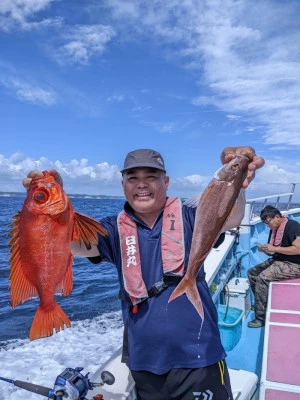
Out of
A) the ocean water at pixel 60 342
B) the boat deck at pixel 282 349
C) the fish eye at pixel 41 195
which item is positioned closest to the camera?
the fish eye at pixel 41 195

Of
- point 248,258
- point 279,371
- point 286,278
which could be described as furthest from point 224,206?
point 248,258

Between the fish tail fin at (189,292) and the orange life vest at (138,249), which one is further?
the orange life vest at (138,249)

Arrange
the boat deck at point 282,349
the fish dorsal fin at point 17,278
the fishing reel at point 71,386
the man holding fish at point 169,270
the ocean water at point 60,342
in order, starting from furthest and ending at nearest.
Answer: the ocean water at point 60,342 → the boat deck at point 282,349 → the fishing reel at point 71,386 → the man holding fish at point 169,270 → the fish dorsal fin at point 17,278

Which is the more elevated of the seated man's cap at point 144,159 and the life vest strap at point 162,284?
the seated man's cap at point 144,159

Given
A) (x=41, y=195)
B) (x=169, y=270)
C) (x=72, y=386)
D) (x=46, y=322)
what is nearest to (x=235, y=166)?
(x=169, y=270)

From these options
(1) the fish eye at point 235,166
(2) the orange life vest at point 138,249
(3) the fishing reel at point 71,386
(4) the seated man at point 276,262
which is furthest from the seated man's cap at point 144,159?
(4) the seated man at point 276,262

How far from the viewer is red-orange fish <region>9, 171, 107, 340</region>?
2.07 m

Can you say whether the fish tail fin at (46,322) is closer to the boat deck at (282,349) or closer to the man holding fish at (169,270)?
the man holding fish at (169,270)

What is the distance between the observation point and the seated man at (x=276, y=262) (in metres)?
6.12

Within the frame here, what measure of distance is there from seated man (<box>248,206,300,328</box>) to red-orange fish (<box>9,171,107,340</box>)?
4.82m

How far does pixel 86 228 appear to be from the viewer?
2234 millimetres

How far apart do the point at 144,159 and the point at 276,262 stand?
16.2 feet

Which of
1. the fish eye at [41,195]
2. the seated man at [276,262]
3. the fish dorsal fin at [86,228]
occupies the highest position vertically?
the fish eye at [41,195]

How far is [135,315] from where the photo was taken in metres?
2.61
